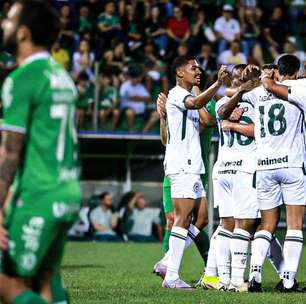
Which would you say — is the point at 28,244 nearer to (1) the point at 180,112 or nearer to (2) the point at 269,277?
(1) the point at 180,112

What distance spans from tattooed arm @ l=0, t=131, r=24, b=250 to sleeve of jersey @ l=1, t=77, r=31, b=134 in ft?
0.17

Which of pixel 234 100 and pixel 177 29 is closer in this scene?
pixel 234 100

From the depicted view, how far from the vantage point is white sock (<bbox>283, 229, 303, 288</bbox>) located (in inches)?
444

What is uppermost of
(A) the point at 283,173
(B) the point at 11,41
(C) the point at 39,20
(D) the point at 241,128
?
(C) the point at 39,20

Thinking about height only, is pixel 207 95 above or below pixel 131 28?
below

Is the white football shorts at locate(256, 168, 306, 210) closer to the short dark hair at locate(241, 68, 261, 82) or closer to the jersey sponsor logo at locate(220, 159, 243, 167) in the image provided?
the jersey sponsor logo at locate(220, 159, 243, 167)

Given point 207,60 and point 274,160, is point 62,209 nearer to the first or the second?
point 274,160

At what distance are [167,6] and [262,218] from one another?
16059 mm

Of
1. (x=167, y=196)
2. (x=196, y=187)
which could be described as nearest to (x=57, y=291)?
(x=196, y=187)

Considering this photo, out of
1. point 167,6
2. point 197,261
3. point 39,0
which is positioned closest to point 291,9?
point 167,6

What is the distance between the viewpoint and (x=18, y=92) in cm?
577

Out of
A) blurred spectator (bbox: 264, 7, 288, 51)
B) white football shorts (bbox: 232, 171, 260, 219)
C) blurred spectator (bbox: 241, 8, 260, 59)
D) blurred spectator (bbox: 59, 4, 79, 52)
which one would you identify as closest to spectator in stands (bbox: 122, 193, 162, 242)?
blurred spectator (bbox: 59, 4, 79, 52)

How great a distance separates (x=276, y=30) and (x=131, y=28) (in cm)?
381

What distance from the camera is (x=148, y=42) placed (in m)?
25.6
